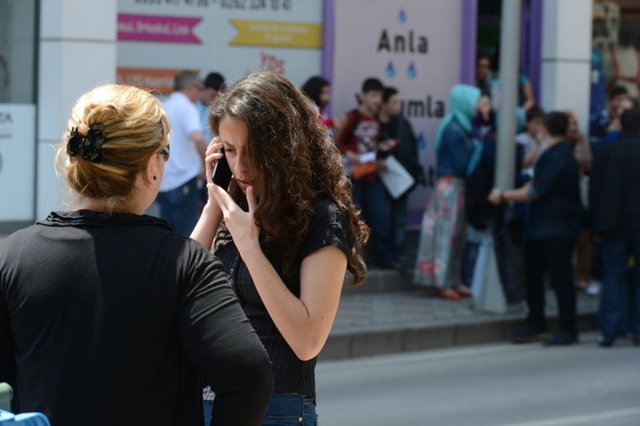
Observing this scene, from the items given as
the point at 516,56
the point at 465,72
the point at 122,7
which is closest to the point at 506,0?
the point at 516,56

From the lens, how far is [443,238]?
11398 mm

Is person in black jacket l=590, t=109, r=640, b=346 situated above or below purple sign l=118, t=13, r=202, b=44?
below

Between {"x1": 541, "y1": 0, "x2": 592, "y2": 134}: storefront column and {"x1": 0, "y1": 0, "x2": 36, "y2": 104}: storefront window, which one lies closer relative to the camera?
{"x1": 0, "y1": 0, "x2": 36, "y2": 104}: storefront window

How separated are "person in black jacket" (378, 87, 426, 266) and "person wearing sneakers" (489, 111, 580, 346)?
5.09ft

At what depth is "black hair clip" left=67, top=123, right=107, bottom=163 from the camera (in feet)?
8.33

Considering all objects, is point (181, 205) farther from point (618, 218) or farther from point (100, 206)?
point (100, 206)

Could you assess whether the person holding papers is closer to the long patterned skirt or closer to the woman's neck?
the long patterned skirt

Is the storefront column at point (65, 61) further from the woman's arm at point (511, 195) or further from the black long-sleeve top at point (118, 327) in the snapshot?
the black long-sleeve top at point (118, 327)

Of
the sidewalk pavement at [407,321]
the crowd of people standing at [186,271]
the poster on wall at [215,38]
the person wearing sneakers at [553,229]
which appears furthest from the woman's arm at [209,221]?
the poster on wall at [215,38]

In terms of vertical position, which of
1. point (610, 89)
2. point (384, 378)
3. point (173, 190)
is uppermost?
point (610, 89)

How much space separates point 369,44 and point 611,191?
3.60m

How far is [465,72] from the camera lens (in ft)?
43.9

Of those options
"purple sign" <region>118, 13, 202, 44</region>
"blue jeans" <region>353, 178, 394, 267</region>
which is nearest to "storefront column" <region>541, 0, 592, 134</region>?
"blue jeans" <region>353, 178, 394, 267</region>

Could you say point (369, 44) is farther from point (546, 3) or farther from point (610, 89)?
point (610, 89)
